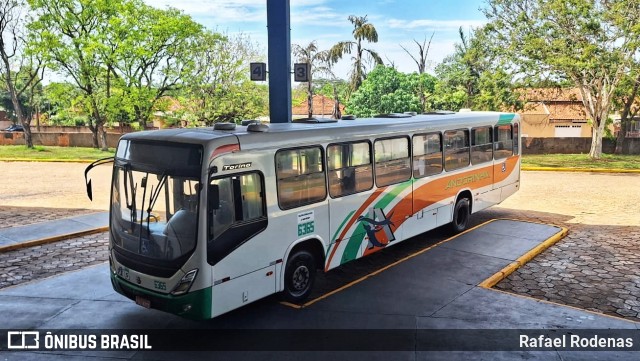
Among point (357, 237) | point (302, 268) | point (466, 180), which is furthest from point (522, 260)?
point (302, 268)

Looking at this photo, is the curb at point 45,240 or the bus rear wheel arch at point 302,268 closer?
the bus rear wheel arch at point 302,268

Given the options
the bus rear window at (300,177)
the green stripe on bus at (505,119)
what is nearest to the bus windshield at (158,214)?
the bus rear window at (300,177)

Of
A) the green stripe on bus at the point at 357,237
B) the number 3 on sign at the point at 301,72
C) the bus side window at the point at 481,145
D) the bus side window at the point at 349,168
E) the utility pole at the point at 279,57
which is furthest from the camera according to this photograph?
the number 3 on sign at the point at 301,72

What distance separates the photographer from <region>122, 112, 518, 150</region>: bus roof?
23.2 feet

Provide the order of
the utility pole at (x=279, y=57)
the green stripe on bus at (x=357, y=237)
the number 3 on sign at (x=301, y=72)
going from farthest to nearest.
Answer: the number 3 on sign at (x=301, y=72)
the utility pole at (x=279, y=57)
the green stripe on bus at (x=357, y=237)

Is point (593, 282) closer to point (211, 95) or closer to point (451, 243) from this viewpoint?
point (451, 243)

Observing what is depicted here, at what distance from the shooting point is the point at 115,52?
33.2 meters

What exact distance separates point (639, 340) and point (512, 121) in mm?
8300

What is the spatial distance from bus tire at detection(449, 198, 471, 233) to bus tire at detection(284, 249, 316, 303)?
4905 mm

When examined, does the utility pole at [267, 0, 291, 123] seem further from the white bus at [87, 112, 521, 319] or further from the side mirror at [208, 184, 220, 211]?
the side mirror at [208, 184, 220, 211]

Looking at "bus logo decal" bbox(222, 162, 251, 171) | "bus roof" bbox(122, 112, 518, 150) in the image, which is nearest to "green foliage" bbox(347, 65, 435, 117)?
"bus roof" bbox(122, 112, 518, 150)

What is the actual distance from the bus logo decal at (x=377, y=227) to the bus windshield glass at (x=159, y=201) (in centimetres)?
355

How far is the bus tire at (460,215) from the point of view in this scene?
479 inches

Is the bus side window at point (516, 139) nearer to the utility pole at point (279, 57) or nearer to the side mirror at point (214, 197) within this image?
the utility pole at point (279, 57)
